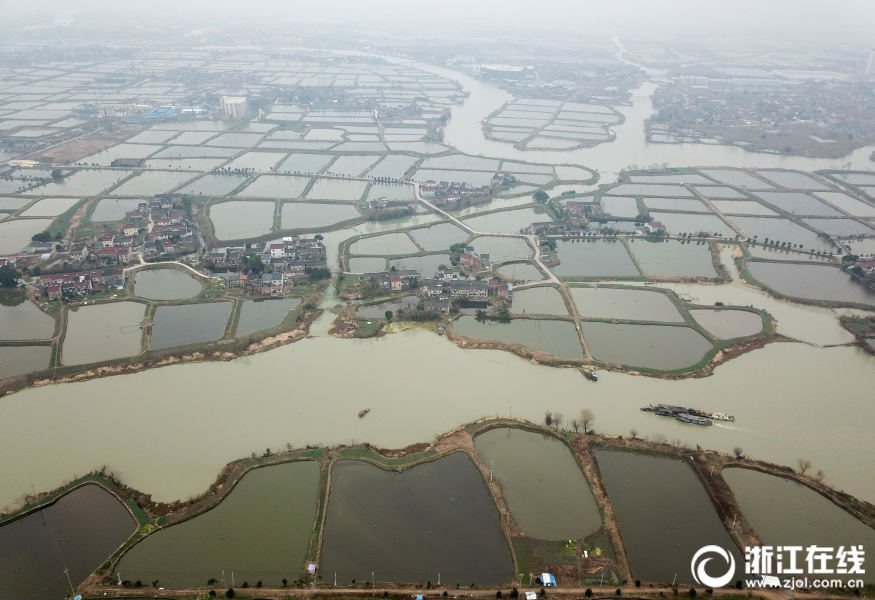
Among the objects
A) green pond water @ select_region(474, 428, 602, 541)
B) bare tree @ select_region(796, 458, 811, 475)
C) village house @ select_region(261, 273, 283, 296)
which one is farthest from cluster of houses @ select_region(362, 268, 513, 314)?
bare tree @ select_region(796, 458, 811, 475)

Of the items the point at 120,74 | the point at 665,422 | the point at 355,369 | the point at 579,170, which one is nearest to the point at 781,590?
A: the point at 665,422

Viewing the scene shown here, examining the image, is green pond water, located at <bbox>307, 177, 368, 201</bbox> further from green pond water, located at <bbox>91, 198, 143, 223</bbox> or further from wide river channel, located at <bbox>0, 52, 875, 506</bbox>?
wide river channel, located at <bbox>0, 52, 875, 506</bbox>

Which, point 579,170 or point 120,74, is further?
point 120,74

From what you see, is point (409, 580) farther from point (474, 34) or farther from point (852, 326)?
point (474, 34)

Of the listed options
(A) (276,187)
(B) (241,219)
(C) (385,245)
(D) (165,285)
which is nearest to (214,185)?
(A) (276,187)

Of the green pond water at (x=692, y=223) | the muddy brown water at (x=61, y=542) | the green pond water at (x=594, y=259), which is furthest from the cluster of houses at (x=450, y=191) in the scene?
the muddy brown water at (x=61, y=542)

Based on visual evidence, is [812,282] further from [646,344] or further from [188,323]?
[188,323]
